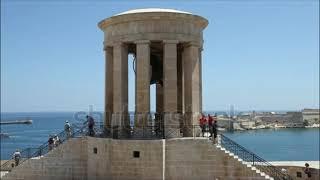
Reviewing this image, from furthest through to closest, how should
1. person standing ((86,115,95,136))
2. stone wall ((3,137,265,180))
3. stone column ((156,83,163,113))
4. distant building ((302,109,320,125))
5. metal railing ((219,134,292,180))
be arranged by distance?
distant building ((302,109,320,125))
stone column ((156,83,163,113))
person standing ((86,115,95,136))
metal railing ((219,134,292,180))
stone wall ((3,137,265,180))

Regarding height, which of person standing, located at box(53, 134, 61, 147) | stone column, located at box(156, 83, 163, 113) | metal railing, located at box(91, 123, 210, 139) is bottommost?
person standing, located at box(53, 134, 61, 147)

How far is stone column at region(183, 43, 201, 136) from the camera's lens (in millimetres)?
21500

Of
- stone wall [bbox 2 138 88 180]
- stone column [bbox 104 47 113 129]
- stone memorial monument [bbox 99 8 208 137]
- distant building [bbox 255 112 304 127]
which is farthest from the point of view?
distant building [bbox 255 112 304 127]

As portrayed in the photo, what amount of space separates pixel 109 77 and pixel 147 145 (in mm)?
4893

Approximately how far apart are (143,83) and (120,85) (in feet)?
4.18

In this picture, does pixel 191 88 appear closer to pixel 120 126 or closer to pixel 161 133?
pixel 161 133

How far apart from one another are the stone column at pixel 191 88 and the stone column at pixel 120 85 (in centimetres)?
285

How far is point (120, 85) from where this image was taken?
70.0 feet

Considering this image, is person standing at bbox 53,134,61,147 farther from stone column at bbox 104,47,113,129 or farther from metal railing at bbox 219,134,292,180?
metal railing at bbox 219,134,292,180

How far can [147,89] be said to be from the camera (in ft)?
67.9

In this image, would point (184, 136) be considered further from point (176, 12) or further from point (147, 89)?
point (176, 12)

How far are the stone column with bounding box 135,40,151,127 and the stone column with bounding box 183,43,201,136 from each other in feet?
6.70

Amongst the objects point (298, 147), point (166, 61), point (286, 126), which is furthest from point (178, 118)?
point (286, 126)

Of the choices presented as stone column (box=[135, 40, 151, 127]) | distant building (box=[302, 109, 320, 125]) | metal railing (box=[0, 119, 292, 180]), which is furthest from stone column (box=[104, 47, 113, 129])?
distant building (box=[302, 109, 320, 125])
